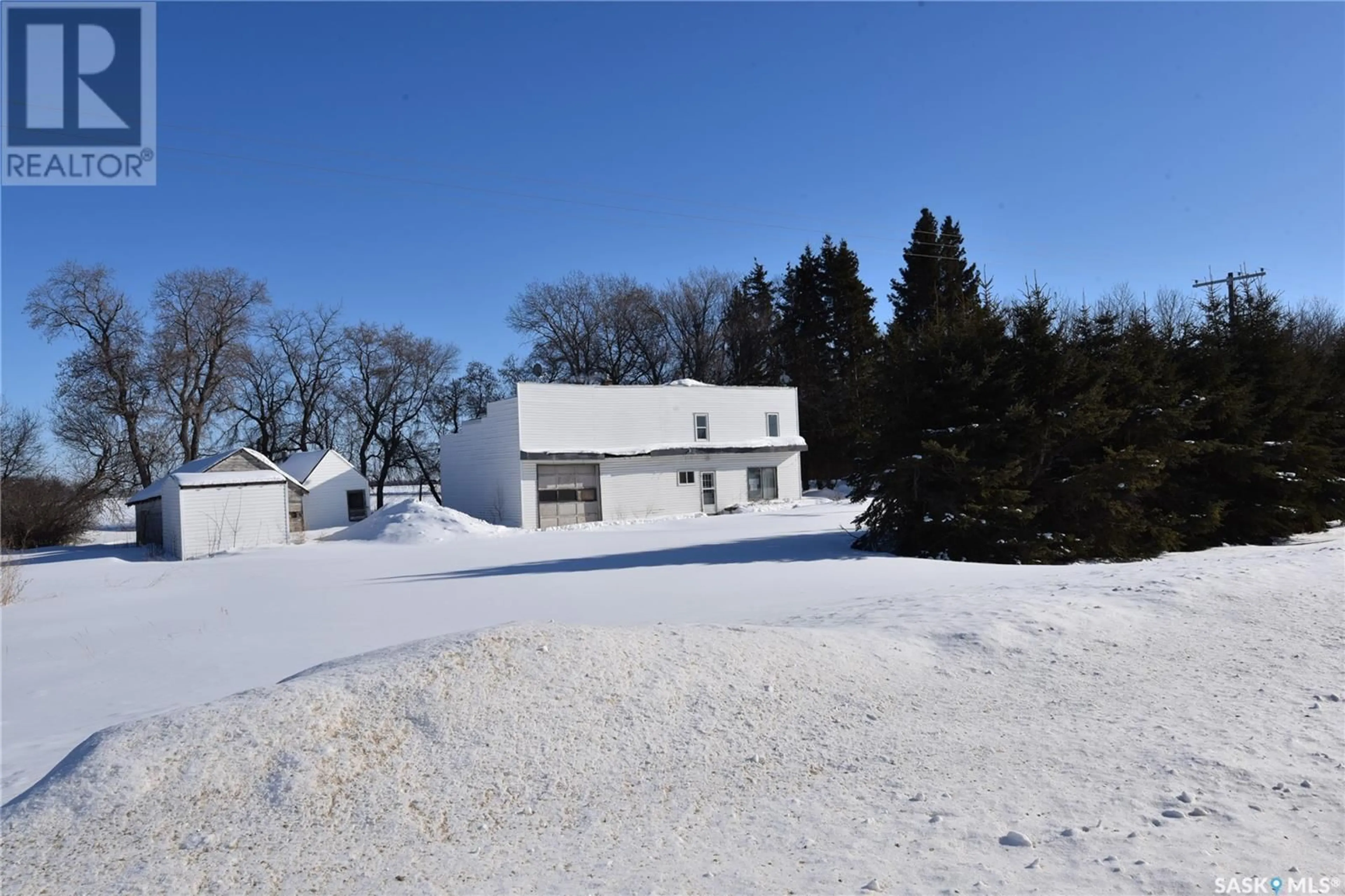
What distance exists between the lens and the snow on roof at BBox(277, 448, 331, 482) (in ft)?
128

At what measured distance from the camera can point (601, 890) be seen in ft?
12.3

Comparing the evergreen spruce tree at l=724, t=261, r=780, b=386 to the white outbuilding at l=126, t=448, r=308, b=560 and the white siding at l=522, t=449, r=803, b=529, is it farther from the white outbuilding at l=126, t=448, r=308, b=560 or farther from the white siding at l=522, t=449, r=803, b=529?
the white outbuilding at l=126, t=448, r=308, b=560

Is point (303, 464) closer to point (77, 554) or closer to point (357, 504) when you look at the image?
point (357, 504)

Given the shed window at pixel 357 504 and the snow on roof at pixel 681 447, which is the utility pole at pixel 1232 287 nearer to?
the snow on roof at pixel 681 447

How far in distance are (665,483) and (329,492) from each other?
1554 centimetres

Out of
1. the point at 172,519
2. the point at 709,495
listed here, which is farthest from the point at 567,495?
the point at 172,519

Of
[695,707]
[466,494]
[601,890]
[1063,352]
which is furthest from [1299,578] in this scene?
[466,494]

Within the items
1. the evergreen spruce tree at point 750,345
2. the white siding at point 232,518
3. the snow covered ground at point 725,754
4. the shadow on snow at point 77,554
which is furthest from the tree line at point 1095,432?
the evergreen spruce tree at point 750,345

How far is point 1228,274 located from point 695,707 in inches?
1405

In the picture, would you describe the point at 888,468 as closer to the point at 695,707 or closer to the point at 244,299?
the point at 695,707

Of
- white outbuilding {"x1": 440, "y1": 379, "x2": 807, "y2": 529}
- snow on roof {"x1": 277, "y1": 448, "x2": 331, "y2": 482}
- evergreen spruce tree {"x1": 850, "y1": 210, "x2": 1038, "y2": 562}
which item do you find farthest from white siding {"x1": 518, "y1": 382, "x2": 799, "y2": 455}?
evergreen spruce tree {"x1": 850, "y1": 210, "x2": 1038, "y2": 562}

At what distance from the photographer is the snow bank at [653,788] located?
3.91m

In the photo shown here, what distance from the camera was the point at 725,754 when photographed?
525 cm

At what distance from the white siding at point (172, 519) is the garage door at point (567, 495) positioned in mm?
12123
